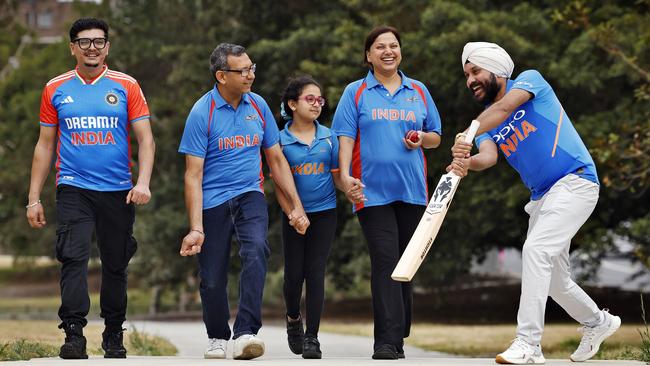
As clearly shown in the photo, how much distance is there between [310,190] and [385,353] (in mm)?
1550

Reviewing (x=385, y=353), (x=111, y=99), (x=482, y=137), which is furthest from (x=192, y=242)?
(x=482, y=137)

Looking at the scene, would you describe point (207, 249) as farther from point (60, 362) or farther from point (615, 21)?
point (615, 21)

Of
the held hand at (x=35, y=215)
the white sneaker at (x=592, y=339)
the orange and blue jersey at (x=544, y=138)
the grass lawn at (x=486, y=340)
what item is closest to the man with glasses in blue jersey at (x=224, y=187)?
the held hand at (x=35, y=215)

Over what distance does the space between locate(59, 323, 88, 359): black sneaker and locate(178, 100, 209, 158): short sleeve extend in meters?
1.44

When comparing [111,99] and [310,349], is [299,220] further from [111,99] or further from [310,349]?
[111,99]

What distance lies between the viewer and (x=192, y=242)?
8.53 m

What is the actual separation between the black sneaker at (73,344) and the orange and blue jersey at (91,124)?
38.7 inches

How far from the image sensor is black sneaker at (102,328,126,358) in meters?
9.00

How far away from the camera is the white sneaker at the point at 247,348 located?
8297 millimetres

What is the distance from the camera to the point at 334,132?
896cm

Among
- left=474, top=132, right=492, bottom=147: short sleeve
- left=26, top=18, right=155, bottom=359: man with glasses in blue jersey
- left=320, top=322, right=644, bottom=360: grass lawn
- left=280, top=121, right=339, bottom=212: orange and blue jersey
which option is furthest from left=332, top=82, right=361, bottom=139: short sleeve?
left=320, top=322, right=644, bottom=360: grass lawn

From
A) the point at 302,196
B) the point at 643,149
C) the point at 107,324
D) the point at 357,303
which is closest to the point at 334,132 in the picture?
the point at 302,196

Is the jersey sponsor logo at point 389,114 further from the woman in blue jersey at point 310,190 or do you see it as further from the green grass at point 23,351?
→ the green grass at point 23,351

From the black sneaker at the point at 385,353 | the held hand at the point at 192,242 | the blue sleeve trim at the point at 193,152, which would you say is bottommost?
the black sneaker at the point at 385,353
